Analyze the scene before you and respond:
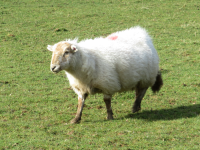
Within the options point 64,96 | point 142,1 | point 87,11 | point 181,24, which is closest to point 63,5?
point 87,11

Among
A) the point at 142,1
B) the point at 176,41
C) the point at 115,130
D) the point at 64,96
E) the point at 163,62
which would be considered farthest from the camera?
the point at 142,1

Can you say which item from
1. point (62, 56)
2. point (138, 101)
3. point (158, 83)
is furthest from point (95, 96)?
point (62, 56)

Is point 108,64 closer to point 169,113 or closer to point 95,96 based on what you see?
point 169,113

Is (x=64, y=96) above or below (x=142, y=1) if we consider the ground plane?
below

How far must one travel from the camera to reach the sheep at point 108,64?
298 inches

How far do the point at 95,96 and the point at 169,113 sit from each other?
7.96ft

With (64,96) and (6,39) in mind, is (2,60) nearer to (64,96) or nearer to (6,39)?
(6,39)

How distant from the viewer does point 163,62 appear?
13078mm

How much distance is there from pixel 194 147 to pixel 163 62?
7.01 metres

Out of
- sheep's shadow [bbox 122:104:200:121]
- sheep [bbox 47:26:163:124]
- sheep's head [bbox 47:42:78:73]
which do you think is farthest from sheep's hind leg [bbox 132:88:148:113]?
sheep's head [bbox 47:42:78:73]

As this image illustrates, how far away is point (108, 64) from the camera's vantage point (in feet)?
26.2

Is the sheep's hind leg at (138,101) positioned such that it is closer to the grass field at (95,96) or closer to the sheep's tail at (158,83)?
the grass field at (95,96)

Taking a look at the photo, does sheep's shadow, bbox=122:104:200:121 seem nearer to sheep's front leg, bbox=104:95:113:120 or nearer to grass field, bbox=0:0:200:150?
grass field, bbox=0:0:200:150

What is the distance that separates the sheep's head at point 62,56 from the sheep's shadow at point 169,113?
2.12 meters
